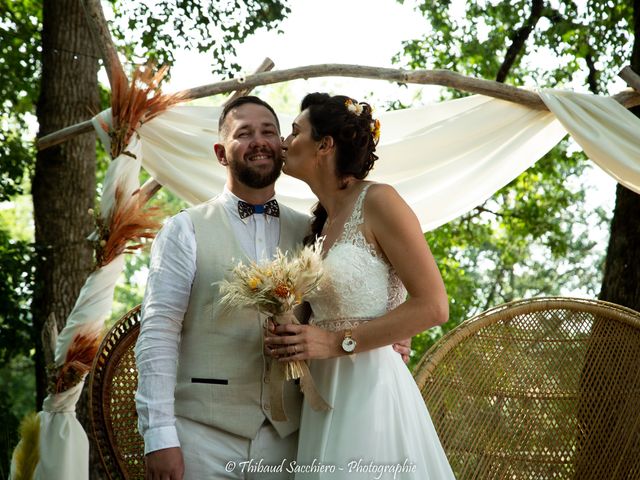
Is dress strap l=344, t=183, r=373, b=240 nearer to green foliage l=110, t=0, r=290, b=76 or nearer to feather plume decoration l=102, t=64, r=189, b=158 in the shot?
feather plume decoration l=102, t=64, r=189, b=158

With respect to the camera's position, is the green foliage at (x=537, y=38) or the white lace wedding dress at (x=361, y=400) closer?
the white lace wedding dress at (x=361, y=400)

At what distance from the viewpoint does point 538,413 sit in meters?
4.63

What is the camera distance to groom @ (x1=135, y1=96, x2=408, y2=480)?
9.59 ft

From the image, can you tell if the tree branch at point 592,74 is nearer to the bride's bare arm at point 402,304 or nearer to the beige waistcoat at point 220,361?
the bride's bare arm at point 402,304

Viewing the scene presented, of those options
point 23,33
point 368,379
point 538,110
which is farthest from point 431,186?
point 23,33

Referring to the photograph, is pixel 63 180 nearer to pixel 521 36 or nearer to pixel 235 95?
pixel 235 95

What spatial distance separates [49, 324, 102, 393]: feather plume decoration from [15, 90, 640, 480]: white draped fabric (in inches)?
33.7

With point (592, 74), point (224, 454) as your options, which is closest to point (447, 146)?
point (224, 454)

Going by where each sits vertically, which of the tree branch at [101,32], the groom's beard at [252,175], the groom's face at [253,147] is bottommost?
→ the groom's beard at [252,175]

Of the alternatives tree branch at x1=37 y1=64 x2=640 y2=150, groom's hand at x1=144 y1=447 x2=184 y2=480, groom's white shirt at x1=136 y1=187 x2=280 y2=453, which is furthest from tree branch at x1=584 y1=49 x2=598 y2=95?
groom's hand at x1=144 y1=447 x2=184 y2=480

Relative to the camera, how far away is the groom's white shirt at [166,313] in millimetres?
2891

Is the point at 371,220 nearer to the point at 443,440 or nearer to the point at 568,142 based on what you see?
the point at 443,440

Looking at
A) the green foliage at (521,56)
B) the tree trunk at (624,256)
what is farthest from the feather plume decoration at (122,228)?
the green foliage at (521,56)

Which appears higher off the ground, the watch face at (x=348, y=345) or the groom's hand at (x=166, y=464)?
the watch face at (x=348, y=345)
